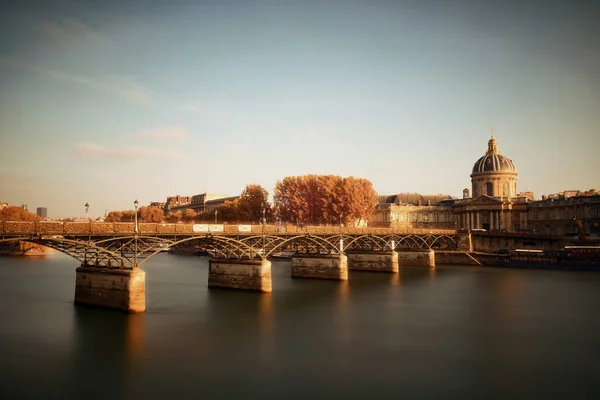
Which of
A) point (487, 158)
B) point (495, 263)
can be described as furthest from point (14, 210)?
point (487, 158)

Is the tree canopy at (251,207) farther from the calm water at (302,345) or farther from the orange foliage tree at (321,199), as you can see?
the calm water at (302,345)

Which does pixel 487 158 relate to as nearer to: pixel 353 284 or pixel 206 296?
pixel 353 284

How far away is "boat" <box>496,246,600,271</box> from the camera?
236ft

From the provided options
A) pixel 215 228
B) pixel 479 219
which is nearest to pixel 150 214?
pixel 479 219

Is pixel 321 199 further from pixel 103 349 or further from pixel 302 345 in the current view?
pixel 103 349

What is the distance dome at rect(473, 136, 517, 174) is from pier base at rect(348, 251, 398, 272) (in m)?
70.5

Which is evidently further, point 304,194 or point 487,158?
point 487,158

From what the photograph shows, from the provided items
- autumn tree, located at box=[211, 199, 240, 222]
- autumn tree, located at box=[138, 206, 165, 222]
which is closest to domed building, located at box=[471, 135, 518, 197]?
autumn tree, located at box=[211, 199, 240, 222]

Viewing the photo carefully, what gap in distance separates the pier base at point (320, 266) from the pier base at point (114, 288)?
27.3 m

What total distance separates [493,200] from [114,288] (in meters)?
105

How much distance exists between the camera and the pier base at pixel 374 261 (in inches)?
2655

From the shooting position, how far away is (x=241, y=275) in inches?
1742

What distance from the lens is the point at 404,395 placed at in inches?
800

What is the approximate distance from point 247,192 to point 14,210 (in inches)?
2077
